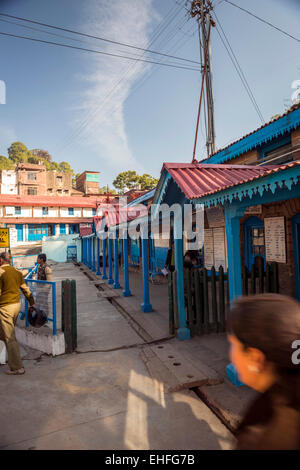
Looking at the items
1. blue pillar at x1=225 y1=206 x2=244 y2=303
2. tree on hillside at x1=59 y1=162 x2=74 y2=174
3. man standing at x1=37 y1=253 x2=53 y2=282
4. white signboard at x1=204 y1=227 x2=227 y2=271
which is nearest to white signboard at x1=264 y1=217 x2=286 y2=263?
white signboard at x1=204 y1=227 x2=227 y2=271

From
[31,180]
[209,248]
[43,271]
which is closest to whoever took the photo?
[43,271]

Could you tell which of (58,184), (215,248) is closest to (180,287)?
(215,248)

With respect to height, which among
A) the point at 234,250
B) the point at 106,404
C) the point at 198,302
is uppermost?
the point at 234,250

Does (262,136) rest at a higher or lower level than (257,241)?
higher

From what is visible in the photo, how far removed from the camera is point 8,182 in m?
46.4

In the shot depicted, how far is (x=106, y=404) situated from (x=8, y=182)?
163 feet

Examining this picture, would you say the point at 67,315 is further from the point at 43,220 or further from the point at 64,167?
the point at 64,167

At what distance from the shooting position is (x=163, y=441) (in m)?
2.70

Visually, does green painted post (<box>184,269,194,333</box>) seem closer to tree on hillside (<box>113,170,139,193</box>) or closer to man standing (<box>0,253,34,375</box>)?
man standing (<box>0,253,34,375</box>)

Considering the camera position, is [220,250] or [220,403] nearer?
[220,403]

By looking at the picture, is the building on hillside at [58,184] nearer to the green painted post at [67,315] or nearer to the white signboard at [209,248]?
the white signboard at [209,248]
